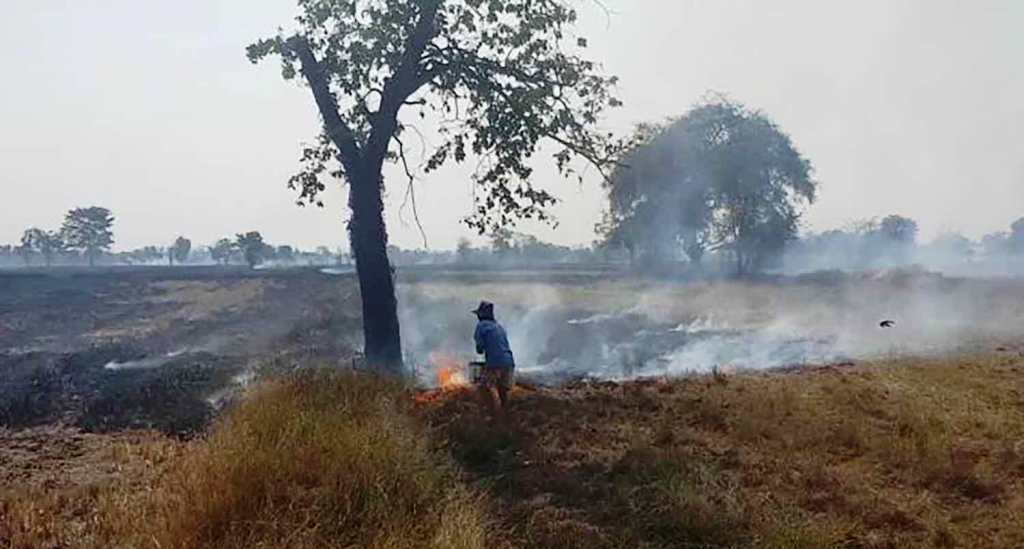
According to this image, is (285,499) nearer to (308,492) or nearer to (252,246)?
(308,492)

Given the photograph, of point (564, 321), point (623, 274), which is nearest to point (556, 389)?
point (564, 321)

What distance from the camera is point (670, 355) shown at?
24.1 m

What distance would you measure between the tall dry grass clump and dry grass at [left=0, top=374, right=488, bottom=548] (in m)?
0.01

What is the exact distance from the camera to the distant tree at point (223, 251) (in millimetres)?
108438

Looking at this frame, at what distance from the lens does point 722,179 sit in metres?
47.2

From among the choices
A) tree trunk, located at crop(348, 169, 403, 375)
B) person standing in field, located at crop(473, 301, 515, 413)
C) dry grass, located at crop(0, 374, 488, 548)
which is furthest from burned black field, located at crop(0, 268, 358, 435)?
dry grass, located at crop(0, 374, 488, 548)

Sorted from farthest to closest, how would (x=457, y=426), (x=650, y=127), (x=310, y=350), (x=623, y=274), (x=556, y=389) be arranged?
1. (x=623, y=274)
2. (x=650, y=127)
3. (x=310, y=350)
4. (x=556, y=389)
5. (x=457, y=426)

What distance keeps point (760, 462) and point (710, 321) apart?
23.3 meters

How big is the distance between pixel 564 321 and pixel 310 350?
39.3 ft

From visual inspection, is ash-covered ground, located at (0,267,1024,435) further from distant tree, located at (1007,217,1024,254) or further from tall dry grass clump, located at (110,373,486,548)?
distant tree, located at (1007,217,1024,254)

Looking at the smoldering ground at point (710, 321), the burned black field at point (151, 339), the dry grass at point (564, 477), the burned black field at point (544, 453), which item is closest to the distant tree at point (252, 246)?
the burned black field at point (151, 339)

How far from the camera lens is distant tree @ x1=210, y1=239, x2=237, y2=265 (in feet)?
356

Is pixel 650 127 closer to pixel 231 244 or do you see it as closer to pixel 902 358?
pixel 902 358

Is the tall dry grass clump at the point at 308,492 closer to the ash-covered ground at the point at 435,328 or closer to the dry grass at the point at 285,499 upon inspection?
the dry grass at the point at 285,499
